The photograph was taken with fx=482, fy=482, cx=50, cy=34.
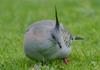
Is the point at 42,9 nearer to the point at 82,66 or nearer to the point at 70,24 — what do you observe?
the point at 70,24

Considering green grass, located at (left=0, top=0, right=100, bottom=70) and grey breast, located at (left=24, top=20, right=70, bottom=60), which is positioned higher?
grey breast, located at (left=24, top=20, right=70, bottom=60)

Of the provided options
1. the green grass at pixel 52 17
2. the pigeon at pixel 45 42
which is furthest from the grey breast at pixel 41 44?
the green grass at pixel 52 17

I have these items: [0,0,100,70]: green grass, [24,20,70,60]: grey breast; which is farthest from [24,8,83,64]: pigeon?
[0,0,100,70]: green grass

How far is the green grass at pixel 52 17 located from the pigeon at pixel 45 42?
0.18 meters

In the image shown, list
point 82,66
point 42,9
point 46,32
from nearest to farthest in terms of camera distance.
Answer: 1. point 46,32
2. point 82,66
3. point 42,9

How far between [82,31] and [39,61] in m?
3.92

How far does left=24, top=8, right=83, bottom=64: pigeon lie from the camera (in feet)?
21.7

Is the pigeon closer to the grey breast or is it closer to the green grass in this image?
the grey breast

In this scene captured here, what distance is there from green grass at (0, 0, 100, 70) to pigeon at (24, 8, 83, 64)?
18 cm

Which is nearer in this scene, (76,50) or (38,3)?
(76,50)

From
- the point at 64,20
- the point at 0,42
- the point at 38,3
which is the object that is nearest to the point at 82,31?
the point at 64,20

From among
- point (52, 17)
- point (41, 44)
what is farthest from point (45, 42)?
point (52, 17)

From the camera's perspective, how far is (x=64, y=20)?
12430mm

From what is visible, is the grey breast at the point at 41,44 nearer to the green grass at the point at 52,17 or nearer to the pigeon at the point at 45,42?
the pigeon at the point at 45,42
